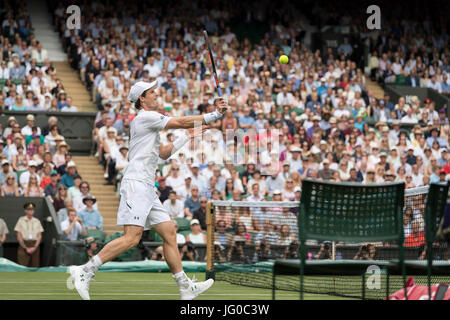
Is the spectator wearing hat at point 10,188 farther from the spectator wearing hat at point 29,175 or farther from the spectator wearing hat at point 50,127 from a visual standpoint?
the spectator wearing hat at point 50,127

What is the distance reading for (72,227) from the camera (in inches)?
620

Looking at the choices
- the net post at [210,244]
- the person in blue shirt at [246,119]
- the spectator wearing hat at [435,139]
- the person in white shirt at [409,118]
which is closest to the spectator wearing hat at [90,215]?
the person in blue shirt at [246,119]

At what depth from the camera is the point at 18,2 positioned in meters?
25.5

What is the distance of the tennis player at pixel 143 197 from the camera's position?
802cm

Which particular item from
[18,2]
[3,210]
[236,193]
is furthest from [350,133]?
[18,2]

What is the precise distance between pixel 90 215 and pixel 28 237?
1342 mm

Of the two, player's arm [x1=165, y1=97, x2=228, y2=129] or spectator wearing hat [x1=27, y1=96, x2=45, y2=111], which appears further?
spectator wearing hat [x1=27, y1=96, x2=45, y2=111]

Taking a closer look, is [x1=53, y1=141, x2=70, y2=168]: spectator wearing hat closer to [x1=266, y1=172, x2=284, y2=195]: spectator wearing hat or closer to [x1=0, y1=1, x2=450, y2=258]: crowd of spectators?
[x1=0, y1=1, x2=450, y2=258]: crowd of spectators

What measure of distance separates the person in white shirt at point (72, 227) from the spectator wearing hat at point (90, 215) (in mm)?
457

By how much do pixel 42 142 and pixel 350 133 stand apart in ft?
24.7

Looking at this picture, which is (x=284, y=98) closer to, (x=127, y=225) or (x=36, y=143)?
(x=36, y=143)

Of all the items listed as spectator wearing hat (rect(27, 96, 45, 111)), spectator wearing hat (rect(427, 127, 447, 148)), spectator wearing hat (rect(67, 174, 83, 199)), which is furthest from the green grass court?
spectator wearing hat (rect(427, 127, 447, 148))

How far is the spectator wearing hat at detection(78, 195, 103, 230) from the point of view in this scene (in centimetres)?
1634

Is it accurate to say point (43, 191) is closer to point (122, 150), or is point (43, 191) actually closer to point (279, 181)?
point (122, 150)
